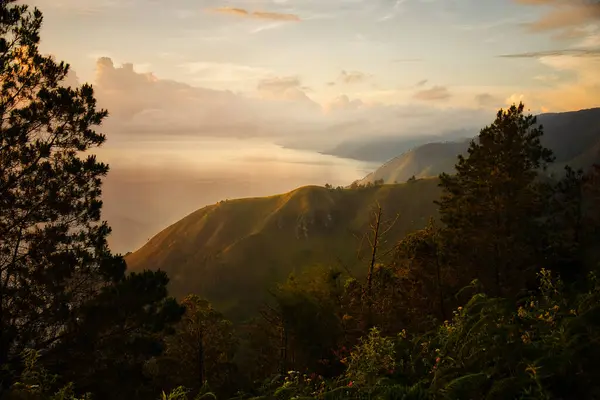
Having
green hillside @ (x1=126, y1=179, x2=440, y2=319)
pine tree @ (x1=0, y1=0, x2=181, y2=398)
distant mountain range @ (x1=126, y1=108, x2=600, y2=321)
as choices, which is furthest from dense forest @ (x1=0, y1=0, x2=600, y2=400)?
A: green hillside @ (x1=126, y1=179, x2=440, y2=319)

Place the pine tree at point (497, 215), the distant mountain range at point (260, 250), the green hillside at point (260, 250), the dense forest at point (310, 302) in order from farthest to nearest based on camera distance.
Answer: the green hillside at point (260, 250) < the distant mountain range at point (260, 250) < the pine tree at point (497, 215) < the dense forest at point (310, 302)

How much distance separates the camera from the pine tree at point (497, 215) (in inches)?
1098

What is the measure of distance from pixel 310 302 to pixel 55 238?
14798 mm

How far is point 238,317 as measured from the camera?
136 meters

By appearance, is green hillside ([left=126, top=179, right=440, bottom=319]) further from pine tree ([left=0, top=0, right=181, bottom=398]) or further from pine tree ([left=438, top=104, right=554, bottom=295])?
pine tree ([left=0, top=0, right=181, bottom=398])

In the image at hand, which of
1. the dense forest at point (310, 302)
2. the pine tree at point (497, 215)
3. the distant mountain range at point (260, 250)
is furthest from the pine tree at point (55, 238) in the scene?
the distant mountain range at point (260, 250)

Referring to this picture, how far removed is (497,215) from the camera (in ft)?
93.7

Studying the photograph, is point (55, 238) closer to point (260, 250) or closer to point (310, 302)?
point (310, 302)

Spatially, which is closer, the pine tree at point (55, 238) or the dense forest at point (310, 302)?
the dense forest at point (310, 302)

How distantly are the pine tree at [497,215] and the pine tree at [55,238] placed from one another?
68.8 ft

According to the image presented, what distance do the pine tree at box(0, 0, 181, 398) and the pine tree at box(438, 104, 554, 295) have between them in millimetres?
20961

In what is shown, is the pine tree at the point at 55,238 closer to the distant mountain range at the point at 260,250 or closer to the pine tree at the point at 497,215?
the pine tree at the point at 497,215

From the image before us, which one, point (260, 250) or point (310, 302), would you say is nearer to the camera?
point (310, 302)

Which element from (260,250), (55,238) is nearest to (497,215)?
(55,238)
